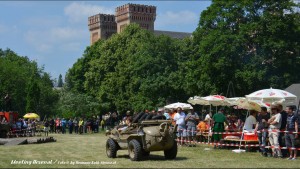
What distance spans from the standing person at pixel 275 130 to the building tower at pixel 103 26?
378 ft

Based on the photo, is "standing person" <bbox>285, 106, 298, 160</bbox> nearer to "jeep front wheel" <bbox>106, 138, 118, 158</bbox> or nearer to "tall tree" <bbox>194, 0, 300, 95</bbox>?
"jeep front wheel" <bbox>106, 138, 118, 158</bbox>

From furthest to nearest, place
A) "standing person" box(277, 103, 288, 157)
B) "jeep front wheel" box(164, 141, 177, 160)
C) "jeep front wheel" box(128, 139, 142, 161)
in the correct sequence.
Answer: "standing person" box(277, 103, 288, 157)
"jeep front wheel" box(164, 141, 177, 160)
"jeep front wheel" box(128, 139, 142, 161)

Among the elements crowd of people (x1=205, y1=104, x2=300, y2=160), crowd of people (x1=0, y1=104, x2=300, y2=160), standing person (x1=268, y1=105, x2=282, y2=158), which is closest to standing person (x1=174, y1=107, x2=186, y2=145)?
crowd of people (x1=0, y1=104, x2=300, y2=160)

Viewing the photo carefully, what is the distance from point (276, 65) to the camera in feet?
137

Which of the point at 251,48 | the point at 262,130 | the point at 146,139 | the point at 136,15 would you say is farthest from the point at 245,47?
the point at 136,15

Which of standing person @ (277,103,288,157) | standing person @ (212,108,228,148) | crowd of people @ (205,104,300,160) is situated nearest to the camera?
crowd of people @ (205,104,300,160)

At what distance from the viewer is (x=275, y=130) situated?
17797 mm

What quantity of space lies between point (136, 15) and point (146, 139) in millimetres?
109268

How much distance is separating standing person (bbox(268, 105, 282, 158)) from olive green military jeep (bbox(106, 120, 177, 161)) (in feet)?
11.9

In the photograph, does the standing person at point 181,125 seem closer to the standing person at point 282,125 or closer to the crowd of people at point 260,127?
the crowd of people at point 260,127

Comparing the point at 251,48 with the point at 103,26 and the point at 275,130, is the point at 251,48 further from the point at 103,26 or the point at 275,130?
the point at 103,26

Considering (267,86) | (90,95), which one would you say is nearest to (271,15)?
(267,86)

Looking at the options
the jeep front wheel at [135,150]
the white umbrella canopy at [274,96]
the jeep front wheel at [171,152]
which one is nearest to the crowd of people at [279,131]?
the white umbrella canopy at [274,96]

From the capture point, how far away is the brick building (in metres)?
123
